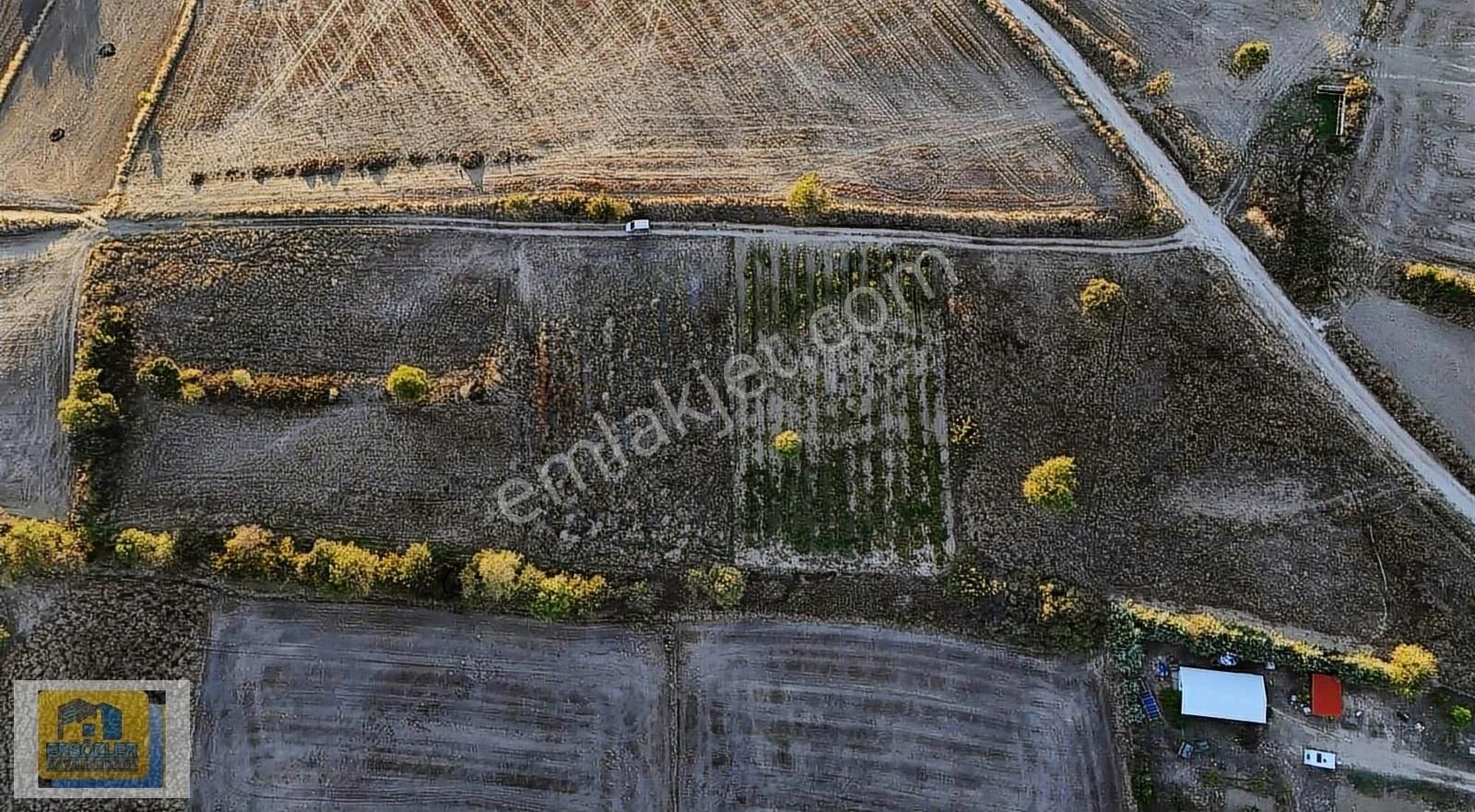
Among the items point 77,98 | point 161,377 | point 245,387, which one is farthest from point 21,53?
point 245,387

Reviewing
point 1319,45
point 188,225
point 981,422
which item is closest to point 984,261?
point 981,422

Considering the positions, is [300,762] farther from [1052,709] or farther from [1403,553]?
[1403,553]

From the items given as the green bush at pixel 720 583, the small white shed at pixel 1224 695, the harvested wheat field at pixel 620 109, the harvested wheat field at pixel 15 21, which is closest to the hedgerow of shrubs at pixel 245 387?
the harvested wheat field at pixel 620 109

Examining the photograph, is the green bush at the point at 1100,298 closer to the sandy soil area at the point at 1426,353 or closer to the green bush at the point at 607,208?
the sandy soil area at the point at 1426,353

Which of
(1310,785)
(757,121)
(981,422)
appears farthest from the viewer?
(757,121)

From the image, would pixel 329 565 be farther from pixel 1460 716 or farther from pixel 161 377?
pixel 1460 716

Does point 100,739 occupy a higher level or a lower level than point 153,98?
lower
